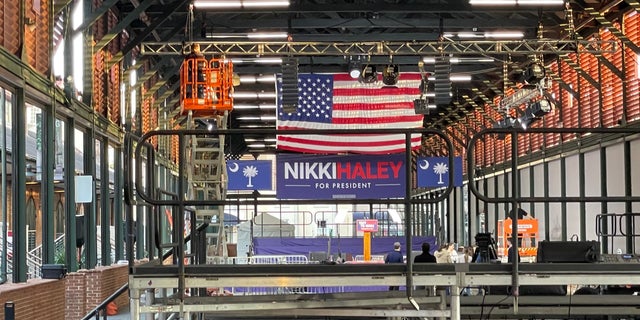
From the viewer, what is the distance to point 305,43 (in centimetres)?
2236

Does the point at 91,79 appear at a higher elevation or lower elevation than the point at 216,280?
higher

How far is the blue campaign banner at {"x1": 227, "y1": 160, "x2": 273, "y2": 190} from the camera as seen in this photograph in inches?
832

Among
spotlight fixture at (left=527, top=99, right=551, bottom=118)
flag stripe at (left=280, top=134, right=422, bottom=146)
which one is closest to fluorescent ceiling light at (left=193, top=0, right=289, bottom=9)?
flag stripe at (left=280, top=134, right=422, bottom=146)

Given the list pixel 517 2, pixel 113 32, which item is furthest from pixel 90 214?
Result: pixel 517 2

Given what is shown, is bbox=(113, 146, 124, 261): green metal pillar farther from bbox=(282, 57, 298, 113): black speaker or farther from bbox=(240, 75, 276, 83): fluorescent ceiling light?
bbox=(240, 75, 276, 83): fluorescent ceiling light

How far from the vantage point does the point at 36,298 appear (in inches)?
618

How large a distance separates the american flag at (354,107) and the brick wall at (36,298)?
18.7 ft

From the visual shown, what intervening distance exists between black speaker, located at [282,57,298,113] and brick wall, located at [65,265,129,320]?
5424 millimetres

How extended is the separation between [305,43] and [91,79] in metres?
5.26

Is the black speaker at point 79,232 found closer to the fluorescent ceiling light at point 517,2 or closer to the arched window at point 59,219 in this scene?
the arched window at point 59,219

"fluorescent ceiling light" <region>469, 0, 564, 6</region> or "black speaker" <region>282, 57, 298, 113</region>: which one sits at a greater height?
"fluorescent ceiling light" <region>469, 0, 564, 6</region>

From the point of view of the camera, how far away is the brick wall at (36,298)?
1426 cm

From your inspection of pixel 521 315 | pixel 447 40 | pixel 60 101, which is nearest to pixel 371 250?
pixel 447 40

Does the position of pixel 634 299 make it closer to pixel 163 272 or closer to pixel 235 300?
pixel 235 300
